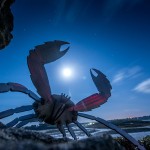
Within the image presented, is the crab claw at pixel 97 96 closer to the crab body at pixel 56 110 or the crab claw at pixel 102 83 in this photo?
the crab claw at pixel 102 83

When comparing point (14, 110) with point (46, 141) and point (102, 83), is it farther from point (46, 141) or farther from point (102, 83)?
point (46, 141)

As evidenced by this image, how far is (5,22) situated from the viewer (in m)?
5.32

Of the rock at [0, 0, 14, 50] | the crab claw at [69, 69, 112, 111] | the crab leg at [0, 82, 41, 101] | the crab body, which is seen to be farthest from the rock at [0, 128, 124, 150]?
the crab claw at [69, 69, 112, 111]

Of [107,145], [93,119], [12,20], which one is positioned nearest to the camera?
[107,145]

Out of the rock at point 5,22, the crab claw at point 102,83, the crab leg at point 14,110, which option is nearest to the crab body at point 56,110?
the crab leg at point 14,110

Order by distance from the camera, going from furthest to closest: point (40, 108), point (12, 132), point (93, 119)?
point (93, 119), point (40, 108), point (12, 132)

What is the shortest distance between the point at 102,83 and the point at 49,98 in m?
2.61

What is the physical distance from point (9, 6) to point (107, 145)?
5054 mm

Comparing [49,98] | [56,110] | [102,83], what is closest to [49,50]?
[49,98]

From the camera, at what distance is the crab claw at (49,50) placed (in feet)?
18.4

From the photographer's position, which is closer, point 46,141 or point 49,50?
point 46,141

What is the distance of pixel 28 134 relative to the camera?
171 cm

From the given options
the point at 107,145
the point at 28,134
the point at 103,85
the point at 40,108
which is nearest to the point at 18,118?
the point at 40,108

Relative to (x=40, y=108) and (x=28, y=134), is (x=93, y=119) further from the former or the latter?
(x=28, y=134)
